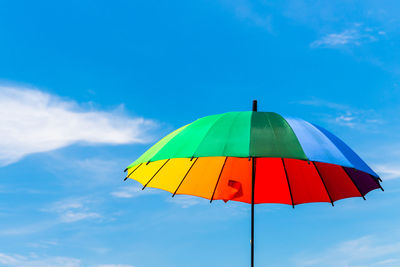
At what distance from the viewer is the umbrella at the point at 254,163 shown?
4.59m

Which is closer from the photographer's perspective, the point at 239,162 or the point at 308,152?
→ the point at 308,152

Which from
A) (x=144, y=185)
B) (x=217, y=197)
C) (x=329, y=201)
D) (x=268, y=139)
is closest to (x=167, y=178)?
(x=144, y=185)

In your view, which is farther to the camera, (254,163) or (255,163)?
(255,163)

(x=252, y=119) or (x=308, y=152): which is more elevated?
(x=252, y=119)

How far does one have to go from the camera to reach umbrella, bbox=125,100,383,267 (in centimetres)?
459

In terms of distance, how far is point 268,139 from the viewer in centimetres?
462

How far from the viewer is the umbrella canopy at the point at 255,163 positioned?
458cm

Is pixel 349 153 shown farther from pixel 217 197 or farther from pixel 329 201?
pixel 217 197

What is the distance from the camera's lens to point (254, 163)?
20.2 feet

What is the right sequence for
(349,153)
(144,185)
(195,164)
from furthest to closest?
(195,164), (144,185), (349,153)

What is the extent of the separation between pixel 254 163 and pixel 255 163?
8.8 inches

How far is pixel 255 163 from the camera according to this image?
638cm

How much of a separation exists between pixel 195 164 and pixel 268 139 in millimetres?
1841

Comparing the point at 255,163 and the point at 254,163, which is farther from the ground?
the point at 255,163
